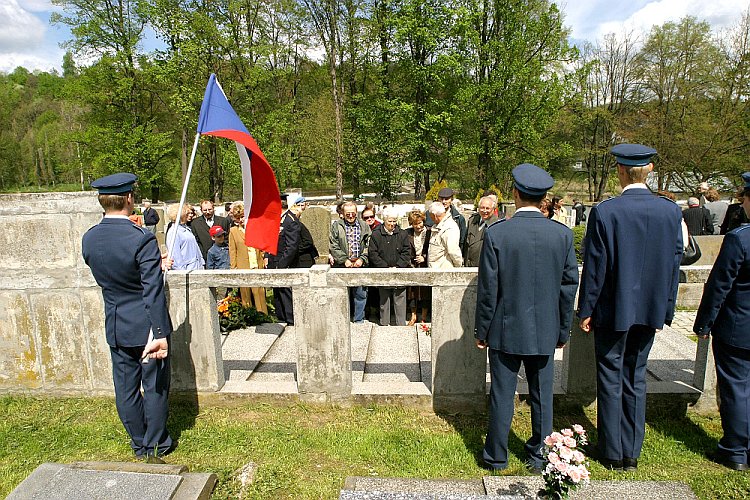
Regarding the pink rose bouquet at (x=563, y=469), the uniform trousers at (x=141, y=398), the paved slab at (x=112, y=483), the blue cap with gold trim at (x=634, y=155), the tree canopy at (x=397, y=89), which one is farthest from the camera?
the tree canopy at (x=397, y=89)

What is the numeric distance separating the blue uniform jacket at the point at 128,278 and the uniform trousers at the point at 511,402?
2.50 metres

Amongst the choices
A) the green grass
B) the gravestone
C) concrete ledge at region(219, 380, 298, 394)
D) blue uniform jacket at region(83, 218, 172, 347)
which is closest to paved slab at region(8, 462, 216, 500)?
the green grass

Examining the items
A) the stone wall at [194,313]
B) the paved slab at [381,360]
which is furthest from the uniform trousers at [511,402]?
the paved slab at [381,360]

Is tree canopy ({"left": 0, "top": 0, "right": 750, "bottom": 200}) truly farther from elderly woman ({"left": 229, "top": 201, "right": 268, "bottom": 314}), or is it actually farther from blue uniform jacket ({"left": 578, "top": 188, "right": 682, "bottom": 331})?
blue uniform jacket ({"left": 578, "top": 188, "right": 682, "bottom": 331})

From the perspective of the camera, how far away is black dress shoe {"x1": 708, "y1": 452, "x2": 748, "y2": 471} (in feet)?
11.6

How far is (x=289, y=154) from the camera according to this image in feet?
107

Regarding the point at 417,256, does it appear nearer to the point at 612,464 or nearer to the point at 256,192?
the point at 256,192

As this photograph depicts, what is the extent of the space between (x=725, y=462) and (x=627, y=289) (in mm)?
1547

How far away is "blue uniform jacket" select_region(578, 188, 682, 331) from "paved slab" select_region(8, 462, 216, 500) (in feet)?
9.86

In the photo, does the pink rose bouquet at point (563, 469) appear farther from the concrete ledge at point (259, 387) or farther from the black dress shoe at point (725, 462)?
the concrete ledge at point (259, 387)

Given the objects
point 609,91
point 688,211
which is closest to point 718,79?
point 609,91

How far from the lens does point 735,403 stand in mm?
3576

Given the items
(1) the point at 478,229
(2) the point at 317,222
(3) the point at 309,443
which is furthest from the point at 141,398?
(2) the point at 317,222

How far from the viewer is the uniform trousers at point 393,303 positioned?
23.4 feet
